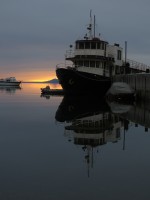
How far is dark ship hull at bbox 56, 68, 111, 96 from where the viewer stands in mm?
46312

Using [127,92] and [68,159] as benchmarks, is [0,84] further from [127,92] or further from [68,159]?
[68,159]

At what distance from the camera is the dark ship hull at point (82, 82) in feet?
152

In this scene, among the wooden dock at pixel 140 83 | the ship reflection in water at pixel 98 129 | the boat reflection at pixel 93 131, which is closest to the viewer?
the boat reflection at pixel 93 131

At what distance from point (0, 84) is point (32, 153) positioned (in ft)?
419

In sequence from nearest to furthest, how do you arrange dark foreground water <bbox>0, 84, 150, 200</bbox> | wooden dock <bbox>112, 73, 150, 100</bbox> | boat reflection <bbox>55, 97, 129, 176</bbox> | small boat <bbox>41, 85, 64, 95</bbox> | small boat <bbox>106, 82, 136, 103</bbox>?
dark foreground water <bbox>0, 84, 150, 200</bbox>, boat reflection <bbox>55, 97, 129, 176</bbox>, wooden dock <bbox>112, 73, 150, 100</bbox>, small boat <bbox>106, 82, 136, 103</bbox>, small boat <bbox>41, 85, 64, 95</bbox>

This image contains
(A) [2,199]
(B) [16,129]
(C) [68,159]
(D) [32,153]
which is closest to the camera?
(A) [2,199]

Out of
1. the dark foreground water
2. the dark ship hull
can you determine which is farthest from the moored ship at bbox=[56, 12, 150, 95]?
the dark foreground water

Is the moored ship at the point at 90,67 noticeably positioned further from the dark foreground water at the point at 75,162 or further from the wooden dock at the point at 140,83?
the dark foreground water at the point at 75,162

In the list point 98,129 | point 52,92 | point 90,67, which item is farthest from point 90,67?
point 98,129

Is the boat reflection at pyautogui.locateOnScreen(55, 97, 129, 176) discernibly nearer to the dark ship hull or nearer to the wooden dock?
the wooden dock

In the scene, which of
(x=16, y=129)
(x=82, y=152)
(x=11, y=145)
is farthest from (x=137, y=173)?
(x=16, y=129)

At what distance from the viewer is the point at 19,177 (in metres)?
11.0

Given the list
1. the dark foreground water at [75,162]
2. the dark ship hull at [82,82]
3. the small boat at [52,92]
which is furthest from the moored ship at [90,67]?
the dark foreground water at [75,162]

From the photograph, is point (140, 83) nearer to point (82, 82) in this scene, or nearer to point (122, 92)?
point (122, 92)
